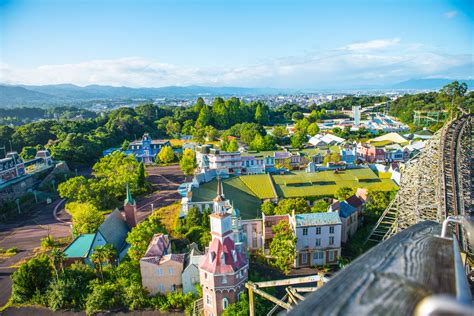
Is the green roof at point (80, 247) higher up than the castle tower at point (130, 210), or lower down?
lower down

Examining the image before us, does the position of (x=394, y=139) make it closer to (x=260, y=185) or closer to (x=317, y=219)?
(x=260, y=185)

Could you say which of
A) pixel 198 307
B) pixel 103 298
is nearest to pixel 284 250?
pixel 198 307

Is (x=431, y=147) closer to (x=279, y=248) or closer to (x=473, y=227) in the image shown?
(x=279, y=248)

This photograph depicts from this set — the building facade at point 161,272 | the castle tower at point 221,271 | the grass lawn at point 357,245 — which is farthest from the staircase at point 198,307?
the grass lawn at point 357,245

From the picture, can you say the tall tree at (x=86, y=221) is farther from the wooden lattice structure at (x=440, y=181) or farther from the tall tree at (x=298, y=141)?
the tall tree at (x=298, y=141)

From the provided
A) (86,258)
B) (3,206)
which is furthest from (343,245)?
(3,206)

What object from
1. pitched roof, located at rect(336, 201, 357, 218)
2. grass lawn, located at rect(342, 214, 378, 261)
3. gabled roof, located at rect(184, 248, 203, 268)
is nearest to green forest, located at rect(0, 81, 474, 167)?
pitched roof, located at rect(336, 201, 357, 218)

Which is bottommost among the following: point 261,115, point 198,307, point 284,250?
point 198,307
